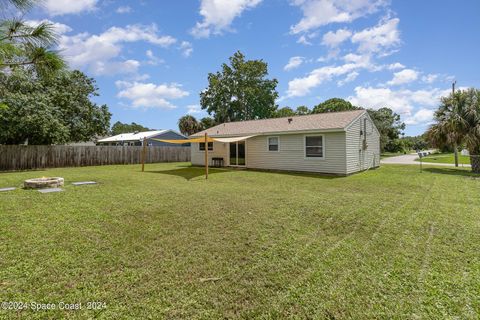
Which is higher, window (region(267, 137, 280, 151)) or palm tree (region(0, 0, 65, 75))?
palm tree (region(0, 0, 65, 75))

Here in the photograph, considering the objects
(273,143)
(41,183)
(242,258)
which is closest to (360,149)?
(273,143)

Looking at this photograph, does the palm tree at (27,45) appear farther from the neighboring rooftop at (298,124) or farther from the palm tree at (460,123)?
the palm tree at (460,123)

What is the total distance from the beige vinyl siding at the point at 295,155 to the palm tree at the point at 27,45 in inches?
436

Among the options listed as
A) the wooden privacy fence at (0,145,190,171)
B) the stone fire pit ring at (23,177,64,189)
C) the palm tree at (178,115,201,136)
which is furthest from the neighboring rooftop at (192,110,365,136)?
the palm tree at (178,115,201,136)

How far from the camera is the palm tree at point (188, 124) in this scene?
36.5 m

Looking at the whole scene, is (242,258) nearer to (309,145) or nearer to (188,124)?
(309,145)

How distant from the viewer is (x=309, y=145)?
12.7 meters

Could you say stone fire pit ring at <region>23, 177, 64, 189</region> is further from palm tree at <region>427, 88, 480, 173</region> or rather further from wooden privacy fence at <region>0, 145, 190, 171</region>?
palm tree at <region>427, 88, 480, 173</region>

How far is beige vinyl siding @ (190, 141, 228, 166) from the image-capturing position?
54.5 feet

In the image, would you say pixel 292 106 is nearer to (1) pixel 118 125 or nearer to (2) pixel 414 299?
(2) pixel 414 299

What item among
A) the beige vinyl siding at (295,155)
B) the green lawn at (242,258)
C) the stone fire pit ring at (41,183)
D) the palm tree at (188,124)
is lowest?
the green lawn at (242,258)

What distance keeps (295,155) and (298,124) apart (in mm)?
1883

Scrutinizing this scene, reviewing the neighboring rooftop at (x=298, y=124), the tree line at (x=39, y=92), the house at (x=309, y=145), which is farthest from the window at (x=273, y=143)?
the tree line at (x=39, y=92)

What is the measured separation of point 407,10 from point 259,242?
10.7 m
